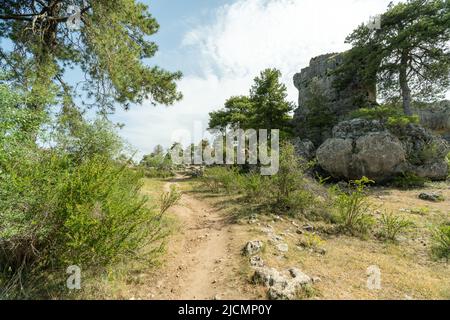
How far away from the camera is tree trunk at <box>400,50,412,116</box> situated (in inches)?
642

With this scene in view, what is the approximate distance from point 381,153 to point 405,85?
803 centimetres

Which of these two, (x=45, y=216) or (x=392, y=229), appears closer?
(x=45, y=216)

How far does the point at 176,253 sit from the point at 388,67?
19.2 metres

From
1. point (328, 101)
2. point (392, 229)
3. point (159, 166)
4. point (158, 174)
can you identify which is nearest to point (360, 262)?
point (392, 229)

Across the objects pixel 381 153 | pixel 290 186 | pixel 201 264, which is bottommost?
pixel 201 264

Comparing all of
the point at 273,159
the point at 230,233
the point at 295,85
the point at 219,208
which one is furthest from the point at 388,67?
the point at 230,233

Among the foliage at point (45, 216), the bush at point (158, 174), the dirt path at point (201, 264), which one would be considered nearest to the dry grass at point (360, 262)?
the dirt path at point (201, 264)

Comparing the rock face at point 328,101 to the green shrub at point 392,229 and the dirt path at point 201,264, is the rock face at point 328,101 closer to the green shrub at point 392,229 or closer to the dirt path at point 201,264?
the green shrub at point 392,229

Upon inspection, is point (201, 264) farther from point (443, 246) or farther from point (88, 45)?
point (88, 45)

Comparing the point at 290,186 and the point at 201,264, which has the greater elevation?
the point at 290,186

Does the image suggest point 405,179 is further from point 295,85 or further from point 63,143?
point 295,85

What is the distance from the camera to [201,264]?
14.8 feet

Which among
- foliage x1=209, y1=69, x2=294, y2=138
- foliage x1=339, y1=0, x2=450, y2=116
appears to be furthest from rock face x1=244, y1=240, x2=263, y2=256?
foliage x1=339, y1=0, x2=450, y2=116

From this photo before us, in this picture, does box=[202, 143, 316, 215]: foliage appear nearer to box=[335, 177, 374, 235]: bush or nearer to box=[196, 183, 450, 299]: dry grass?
box=[196, 183, 450, 299]: dry grass
